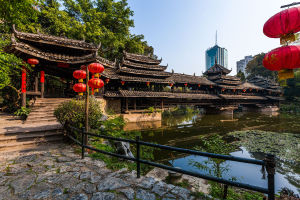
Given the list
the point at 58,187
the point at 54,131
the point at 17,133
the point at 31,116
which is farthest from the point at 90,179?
the point at 31,116

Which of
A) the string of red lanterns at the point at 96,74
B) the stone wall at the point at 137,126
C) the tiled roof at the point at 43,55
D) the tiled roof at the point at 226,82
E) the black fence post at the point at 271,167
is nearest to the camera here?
the black fence post at the point at 271,167

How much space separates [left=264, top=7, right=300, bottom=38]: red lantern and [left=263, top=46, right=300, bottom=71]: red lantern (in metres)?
0.43

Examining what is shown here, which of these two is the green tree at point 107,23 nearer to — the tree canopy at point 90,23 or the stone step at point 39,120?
the tree canopy at point 90,23

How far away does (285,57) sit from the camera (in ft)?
9.92

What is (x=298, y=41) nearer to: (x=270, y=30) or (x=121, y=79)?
(x=270, y=30)

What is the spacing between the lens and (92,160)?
3455mm

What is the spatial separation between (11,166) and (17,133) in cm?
229

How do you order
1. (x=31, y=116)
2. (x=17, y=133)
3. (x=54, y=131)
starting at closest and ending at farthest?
(x=17, y=133)
(x=54, y=131)
(x=31, y=116)

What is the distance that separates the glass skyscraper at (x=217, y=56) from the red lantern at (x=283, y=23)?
130 meters

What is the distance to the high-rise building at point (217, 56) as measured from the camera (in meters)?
118

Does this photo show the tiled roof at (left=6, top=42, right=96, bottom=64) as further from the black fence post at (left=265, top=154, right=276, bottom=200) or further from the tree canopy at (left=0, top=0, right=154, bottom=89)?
the black fence post at (left=265, top=154, right=276, bottom=200)

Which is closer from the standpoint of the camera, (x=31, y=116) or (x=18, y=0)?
(x=18, y=0)

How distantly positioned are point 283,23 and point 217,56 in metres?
138

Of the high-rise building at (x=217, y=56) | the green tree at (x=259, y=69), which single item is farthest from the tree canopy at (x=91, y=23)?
the high-rise building at (x=217, y=56)
